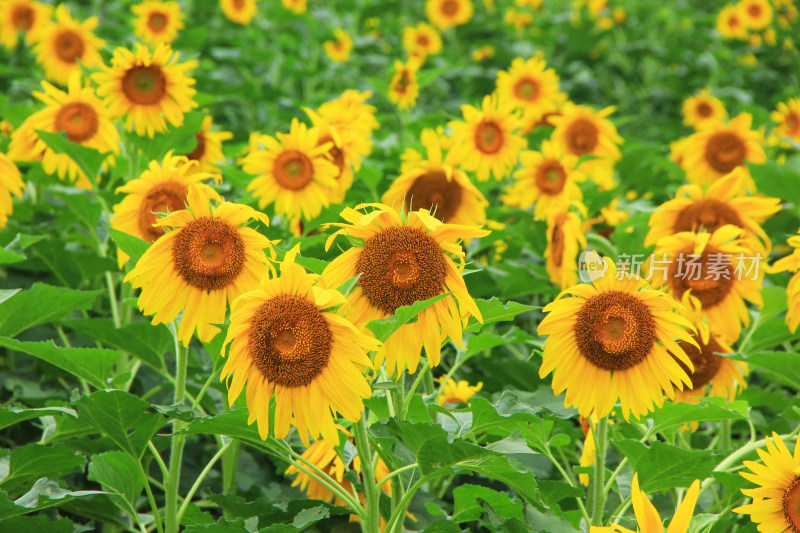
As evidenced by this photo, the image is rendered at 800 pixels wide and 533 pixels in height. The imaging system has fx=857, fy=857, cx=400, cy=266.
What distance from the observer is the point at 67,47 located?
4.77 m

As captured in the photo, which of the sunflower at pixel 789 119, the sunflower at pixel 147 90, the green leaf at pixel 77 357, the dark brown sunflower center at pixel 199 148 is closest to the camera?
the green leaf at pixel 77 357

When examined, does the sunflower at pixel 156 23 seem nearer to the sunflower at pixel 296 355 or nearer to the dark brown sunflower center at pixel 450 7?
the dark brown sunflower center at pixel 450 7

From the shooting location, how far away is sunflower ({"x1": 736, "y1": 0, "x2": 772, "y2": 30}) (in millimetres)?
7992

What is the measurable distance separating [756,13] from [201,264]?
7.64 metres

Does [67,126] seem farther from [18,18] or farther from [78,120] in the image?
[18,18]

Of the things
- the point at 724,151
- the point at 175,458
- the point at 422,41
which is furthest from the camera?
the point at 422,41

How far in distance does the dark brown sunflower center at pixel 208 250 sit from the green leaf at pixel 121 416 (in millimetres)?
331

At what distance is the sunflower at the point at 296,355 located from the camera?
1649 mm

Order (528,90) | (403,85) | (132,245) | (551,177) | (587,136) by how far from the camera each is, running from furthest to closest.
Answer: (528,90)
(403,85)
(587,136)
(551,177)
(132,245)

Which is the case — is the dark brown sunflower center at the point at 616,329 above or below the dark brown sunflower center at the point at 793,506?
above

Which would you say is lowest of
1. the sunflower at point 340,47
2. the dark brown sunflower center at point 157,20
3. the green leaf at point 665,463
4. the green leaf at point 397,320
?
the green leaf at point 665,463

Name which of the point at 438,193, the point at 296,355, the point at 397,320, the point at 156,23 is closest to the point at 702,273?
the point at 438,193

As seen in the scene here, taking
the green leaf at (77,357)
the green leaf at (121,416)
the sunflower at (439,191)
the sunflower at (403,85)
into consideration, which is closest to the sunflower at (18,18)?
the sunflower at (403,85)

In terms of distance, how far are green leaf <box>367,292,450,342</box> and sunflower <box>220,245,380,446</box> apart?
1.8 inches
